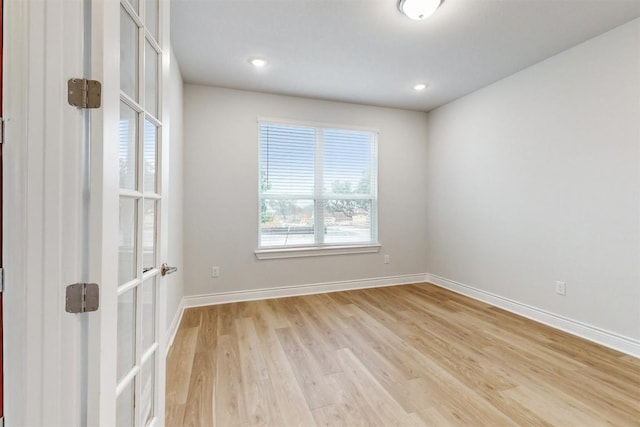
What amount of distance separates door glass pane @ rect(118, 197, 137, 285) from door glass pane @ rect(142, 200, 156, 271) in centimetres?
7

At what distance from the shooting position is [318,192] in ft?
12.3

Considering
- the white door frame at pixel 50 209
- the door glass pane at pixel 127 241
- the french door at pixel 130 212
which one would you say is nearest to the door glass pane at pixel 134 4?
the french door at pixel 130 212

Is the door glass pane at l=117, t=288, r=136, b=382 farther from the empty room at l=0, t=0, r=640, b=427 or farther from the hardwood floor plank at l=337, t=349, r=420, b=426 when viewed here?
the hardwood floor plank at l=337, t=349, r=420, b=426

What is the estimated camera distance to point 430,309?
315 centimetres

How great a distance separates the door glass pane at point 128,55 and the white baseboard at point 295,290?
105 inches

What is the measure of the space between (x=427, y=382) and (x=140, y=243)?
1867 mm

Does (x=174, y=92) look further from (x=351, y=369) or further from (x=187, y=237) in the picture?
(x=351, y=369)

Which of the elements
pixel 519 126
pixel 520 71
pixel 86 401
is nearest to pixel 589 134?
pixel 519 126

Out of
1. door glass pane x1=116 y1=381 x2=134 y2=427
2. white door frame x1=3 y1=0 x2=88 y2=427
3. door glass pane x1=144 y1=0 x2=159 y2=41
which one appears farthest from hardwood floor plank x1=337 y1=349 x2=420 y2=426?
door glass pane x1=144 y1=0 x2=159 y2=41

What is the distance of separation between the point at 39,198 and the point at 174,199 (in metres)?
1.91

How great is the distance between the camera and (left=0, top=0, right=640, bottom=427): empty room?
2.67ft

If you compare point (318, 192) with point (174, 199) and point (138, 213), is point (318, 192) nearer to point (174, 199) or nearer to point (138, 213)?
point (174, 199)

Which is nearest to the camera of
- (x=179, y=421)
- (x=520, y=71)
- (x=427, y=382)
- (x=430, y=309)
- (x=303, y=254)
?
(x=179, y=421)

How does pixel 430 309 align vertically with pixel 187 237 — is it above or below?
below
